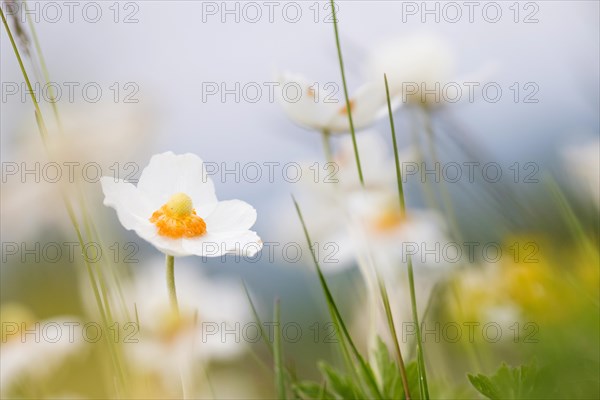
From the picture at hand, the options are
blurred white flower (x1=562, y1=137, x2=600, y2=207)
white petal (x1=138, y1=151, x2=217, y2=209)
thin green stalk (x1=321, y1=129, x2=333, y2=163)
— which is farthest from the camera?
blurred white flower (x1=562, y1=137, x2=600, y2=207)

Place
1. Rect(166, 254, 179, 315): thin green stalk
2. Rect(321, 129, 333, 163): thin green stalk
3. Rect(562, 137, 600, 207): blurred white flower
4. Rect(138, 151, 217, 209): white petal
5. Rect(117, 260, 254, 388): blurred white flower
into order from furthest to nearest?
Rect(562, 137, 600, 207): blurred white flower → Rect(321, 129, 333, 163): thin green stalk → Rect(117, 260, 254, 388): blurred white flower → Rect(138, 151, 217, 209): white petal → Rect(166, 254, 179, 315): thin green stalk

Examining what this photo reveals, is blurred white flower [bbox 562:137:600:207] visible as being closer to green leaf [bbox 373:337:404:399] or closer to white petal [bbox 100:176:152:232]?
green leaf [bbox 373:337:404:399]

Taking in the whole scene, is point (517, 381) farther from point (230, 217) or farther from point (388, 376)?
point (230, 217)

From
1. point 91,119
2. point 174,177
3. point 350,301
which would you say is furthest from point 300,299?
point 174,177

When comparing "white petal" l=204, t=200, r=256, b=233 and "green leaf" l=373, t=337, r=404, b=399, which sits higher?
"white petal" l=204, t=200, r=256, b=233

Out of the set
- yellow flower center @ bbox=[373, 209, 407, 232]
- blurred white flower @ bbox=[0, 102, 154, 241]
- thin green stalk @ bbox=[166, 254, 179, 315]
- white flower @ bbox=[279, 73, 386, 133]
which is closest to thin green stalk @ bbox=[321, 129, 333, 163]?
white flower @ bbox=[279, 73, 386, 133]

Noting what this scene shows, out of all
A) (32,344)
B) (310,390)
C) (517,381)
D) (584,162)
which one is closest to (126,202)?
(310,390)
